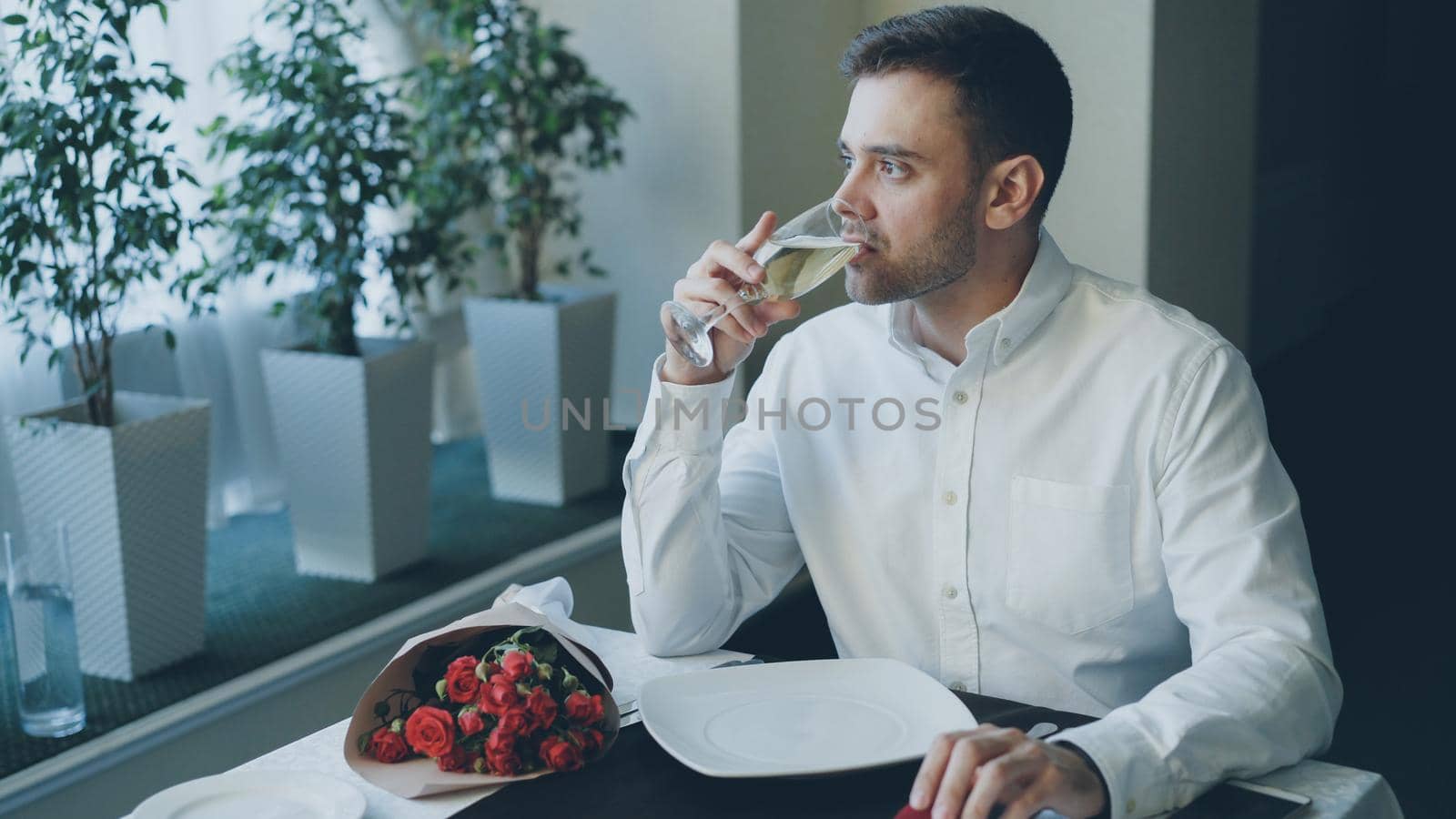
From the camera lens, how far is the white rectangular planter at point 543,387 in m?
3.10

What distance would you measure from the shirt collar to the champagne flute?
18 cm

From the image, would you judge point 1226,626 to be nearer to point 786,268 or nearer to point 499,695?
point 786,268

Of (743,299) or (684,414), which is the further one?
(684,414)

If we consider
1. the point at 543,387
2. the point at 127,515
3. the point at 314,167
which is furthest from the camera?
the point at 543,387

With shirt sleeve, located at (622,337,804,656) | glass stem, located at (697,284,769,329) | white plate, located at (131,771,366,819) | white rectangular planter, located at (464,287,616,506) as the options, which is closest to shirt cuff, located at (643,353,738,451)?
shirt sleeve, located at (622,337,804,656)

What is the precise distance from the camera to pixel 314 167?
8.61ft

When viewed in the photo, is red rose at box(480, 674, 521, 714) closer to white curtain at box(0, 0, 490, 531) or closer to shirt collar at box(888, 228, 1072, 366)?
shirt collar at box(888, 228, 1072, 366)

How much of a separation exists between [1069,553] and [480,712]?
0.63m

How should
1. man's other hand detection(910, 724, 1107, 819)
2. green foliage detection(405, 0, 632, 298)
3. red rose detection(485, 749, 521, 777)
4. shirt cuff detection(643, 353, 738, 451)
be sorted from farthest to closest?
green foliage detection(405, 0, 632, 298) → shirt cuff detection(643, 353, 738, 451) → red rose detection(485, 749, 521, 777) → man's other hand detection(910, 724, 1107, 819)

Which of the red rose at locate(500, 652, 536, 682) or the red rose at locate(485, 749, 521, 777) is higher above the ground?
the red rose at locate(500, 652, 536, 682)

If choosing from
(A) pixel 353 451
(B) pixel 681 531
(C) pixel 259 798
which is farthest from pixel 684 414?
(A) pixel 353 451

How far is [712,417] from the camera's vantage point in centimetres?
151

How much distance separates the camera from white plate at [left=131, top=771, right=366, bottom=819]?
1044 mm

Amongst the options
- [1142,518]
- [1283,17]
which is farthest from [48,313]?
[1283,17]
